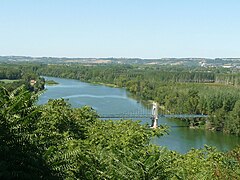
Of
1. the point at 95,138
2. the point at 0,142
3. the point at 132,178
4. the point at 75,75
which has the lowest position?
the point at 75,75

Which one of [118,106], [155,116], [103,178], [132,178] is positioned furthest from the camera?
[118,106]

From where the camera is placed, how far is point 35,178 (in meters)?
5.36

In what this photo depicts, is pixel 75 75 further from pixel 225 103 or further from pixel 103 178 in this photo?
pixel 103 178

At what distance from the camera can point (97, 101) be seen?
62.2 m

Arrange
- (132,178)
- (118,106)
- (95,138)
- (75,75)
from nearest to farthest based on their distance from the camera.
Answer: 1. (132,178)
2. (95,138)
3. (118,106)
4. (75,75)

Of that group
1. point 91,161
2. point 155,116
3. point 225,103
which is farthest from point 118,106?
point 91,161

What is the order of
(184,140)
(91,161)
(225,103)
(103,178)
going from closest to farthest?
(103,178), (91,161), (184,140), (225,103)

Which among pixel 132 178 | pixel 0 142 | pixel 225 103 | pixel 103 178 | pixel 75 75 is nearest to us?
pixel 0 142

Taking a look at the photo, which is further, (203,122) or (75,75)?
(75,75)

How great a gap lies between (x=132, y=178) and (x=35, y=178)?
1493 millimetres

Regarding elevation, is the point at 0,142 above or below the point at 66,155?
above

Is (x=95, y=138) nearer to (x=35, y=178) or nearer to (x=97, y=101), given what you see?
(x=35, y=178)

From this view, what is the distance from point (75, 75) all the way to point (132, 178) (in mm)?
118466

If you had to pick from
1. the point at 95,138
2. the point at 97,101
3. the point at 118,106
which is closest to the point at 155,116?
the point at 118,106
